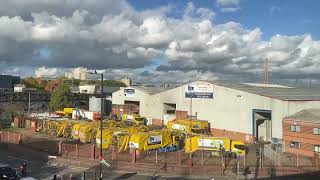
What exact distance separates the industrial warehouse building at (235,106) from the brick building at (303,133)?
2.00 meters

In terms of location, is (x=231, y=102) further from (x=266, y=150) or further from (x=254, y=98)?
(x=266, y=150)

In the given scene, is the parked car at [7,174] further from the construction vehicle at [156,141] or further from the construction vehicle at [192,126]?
the construction vehicle at [192,126]

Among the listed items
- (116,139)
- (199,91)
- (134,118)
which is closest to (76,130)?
(116,139)

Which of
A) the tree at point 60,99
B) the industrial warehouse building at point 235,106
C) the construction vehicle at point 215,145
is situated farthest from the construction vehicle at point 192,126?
the tree at point 60,99

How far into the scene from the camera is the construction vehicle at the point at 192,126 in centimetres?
6241

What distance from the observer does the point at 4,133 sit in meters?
59.2

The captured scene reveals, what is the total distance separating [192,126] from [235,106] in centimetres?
734

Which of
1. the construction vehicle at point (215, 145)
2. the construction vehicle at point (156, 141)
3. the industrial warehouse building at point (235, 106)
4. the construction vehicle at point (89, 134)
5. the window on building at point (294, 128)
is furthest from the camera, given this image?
the construction vehicle at point (89, 134)

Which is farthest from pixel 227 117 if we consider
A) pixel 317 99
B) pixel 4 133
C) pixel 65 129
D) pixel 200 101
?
pixel 4 133

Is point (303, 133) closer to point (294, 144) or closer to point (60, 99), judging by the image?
point (294, 144)

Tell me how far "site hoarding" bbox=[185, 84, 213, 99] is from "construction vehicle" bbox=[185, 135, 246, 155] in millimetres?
19732

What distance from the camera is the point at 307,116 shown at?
168 ft

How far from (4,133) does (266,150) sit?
3744 cm

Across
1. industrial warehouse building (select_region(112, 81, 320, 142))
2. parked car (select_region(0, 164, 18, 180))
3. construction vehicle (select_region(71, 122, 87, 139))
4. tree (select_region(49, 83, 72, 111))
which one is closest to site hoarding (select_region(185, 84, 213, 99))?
industrial warehouse building (select_region(112, 81, 320, 142))
